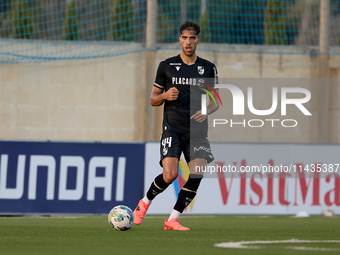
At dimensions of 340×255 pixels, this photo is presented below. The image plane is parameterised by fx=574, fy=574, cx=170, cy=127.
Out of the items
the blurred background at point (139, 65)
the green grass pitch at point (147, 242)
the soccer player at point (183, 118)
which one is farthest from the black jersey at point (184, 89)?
the blurred background at point (139, 65)

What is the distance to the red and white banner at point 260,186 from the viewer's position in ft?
29.6

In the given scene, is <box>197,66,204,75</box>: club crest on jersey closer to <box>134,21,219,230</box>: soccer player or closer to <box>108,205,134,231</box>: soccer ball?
<box>134,21,219,230</box>: soccer player

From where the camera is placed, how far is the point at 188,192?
5445 mm

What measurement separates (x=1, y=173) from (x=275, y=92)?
226 inches

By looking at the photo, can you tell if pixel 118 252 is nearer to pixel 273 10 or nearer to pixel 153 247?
pixel 153 247

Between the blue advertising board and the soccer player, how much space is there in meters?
3.20

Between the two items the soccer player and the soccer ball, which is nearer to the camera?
the soccer ball

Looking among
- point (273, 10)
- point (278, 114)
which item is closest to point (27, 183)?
point (278, 114)

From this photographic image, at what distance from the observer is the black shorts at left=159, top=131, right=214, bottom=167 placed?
17.8 ft

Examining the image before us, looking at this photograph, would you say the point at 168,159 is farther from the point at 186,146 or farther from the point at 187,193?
the point at 187,193

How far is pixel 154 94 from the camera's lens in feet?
18.5

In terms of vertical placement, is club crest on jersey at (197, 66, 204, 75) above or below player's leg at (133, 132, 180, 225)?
above

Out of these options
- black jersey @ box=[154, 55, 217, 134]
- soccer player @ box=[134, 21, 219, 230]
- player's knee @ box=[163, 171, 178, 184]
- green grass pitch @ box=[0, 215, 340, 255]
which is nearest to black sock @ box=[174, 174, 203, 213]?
soccer player @ box=[134, 21, 219, 230]

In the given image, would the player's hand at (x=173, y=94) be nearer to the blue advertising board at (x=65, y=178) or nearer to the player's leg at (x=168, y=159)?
the player's leg at (x=168, y=159)
